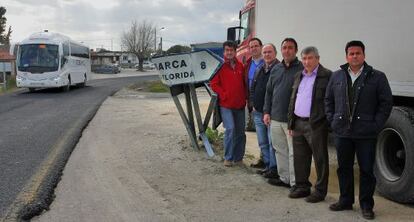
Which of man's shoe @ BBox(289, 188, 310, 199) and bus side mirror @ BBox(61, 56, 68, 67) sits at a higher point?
bus side mirror @ BBox(61, 56, 68, 67)

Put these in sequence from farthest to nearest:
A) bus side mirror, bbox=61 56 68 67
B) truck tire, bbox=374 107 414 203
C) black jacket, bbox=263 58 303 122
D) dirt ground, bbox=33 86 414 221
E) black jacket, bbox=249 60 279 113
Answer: bus side mirror, bbox=61 56 68 67
black jacket, bbox=249 60 279 113
black jacket, bbox=263 58 303 122
truck tire, bbox=374 107 414 203
dirt ground, bbox=33 86 414 221

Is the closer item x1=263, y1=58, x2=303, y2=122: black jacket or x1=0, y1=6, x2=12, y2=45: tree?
x1=263, y1=58, x2=303, y2=122: black jacket

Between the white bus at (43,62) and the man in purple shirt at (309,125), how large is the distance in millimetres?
22405

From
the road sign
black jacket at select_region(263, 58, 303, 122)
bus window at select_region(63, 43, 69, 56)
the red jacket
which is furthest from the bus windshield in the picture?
black jacket at select_region(263, 58, 303, 122)

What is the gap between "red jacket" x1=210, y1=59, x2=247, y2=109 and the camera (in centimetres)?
759

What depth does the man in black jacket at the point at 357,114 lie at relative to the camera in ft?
16.8

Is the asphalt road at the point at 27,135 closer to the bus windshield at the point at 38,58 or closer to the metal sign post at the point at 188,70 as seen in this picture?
the metal sign post at the point at 188,70

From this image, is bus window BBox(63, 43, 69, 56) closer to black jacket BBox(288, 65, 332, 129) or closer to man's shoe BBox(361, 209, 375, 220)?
black jacket BBox(288, 65, 332, 129)

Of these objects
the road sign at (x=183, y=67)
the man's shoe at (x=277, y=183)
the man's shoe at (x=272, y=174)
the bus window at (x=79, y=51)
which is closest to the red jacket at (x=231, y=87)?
the road sign at (x=183, y=67)

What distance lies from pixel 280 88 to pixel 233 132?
1481 mm

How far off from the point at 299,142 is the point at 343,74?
1154mm

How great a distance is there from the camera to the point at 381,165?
20.7ft

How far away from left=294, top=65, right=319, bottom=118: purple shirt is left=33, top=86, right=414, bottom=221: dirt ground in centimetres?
101

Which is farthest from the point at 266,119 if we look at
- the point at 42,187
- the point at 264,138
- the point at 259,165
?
the point at 42,187
